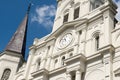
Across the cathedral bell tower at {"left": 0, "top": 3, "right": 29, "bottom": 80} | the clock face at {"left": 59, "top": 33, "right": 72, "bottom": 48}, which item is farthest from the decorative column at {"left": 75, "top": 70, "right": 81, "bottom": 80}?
the cathedral bell tower at {"left": 0, "top": 3, "right": 29, "bottom": 80}

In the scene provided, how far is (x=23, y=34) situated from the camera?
3462 centimetres

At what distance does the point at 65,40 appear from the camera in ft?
86.6

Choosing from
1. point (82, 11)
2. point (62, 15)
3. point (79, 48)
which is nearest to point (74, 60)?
point (79, 48)

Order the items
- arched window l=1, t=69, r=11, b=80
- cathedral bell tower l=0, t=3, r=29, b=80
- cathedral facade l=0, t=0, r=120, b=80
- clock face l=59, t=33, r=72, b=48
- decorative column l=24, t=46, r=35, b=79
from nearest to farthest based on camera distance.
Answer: cathedral facade l=0, t=0, r=120, b=80, clock face l=59, t=33, r=72, b=48, decorative column l=24, t=46, r=35, b=79, arched window l=1, t=69, r=11, b=80, cathedral bell tower l=0, t=3, r=29, b=80

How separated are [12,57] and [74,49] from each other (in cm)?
966

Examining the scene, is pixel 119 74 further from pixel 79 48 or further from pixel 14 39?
pixel 14 39

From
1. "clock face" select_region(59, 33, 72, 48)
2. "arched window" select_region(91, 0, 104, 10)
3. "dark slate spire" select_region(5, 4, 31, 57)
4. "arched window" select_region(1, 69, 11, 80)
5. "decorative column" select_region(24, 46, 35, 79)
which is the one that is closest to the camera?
"clock face" select_region(59, 33, 72, 48)

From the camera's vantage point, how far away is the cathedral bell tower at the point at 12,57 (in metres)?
29.9

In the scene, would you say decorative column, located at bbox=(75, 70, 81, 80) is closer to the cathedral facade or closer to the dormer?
the cathedral facade

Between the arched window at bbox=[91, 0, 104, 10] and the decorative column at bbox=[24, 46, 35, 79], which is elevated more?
the arched window at bbox=[91, 0, 104, 10]

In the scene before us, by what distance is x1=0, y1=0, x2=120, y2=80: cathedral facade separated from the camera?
2106 cm

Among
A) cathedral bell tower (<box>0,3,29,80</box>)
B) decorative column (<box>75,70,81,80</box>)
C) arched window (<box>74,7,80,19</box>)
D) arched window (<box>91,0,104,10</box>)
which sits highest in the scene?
arched window (<box>91,0,104,10</box>)

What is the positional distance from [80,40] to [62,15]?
23.3 feet

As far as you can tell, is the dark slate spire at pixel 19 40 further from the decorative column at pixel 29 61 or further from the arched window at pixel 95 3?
the arched window at pixel 95 3
